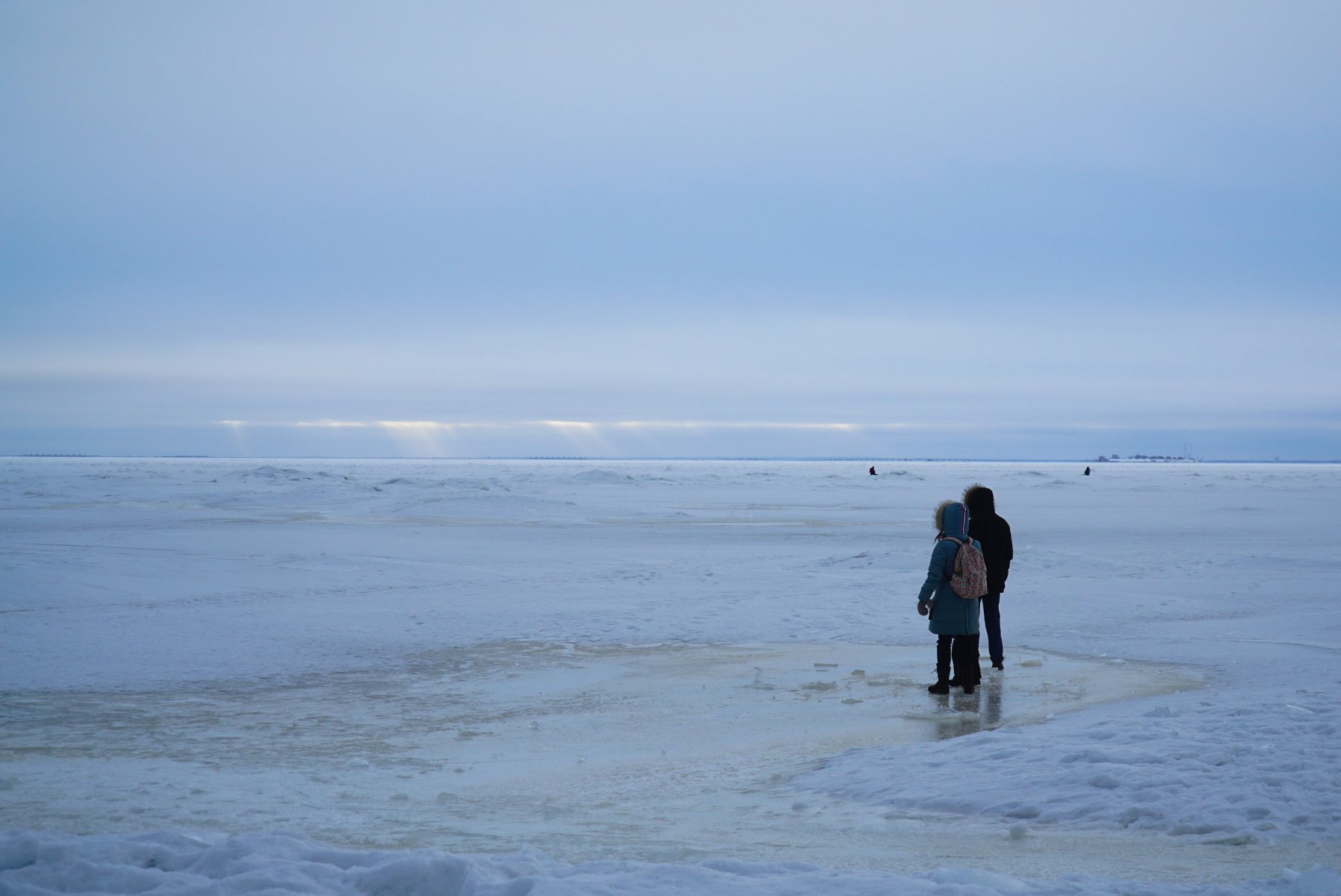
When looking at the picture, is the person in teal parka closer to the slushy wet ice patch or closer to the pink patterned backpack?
the pink patterned backpack

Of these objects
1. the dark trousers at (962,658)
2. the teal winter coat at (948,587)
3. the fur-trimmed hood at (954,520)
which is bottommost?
the dark trousers at (962,658)

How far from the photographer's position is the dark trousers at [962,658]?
928cm

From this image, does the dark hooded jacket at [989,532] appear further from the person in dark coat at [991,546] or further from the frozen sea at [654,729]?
the frozen sea at [654,729]

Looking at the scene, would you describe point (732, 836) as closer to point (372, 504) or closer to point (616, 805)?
point (616, 805)

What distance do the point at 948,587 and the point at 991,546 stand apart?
123 cm

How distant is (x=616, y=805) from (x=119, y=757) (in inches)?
134

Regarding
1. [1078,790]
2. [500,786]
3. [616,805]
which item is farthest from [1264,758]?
[500,786]

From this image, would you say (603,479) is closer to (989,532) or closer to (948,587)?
(989,532)

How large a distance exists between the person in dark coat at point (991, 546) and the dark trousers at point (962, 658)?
1.07 metres

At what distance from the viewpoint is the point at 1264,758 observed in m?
6.18

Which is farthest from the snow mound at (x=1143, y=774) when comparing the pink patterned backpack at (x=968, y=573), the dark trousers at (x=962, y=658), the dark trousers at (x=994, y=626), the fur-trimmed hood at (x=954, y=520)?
the dark trousers at (x=994, y=626)

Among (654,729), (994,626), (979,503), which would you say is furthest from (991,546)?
(654,729)

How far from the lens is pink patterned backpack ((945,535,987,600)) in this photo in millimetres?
9305

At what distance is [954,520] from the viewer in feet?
31.1
